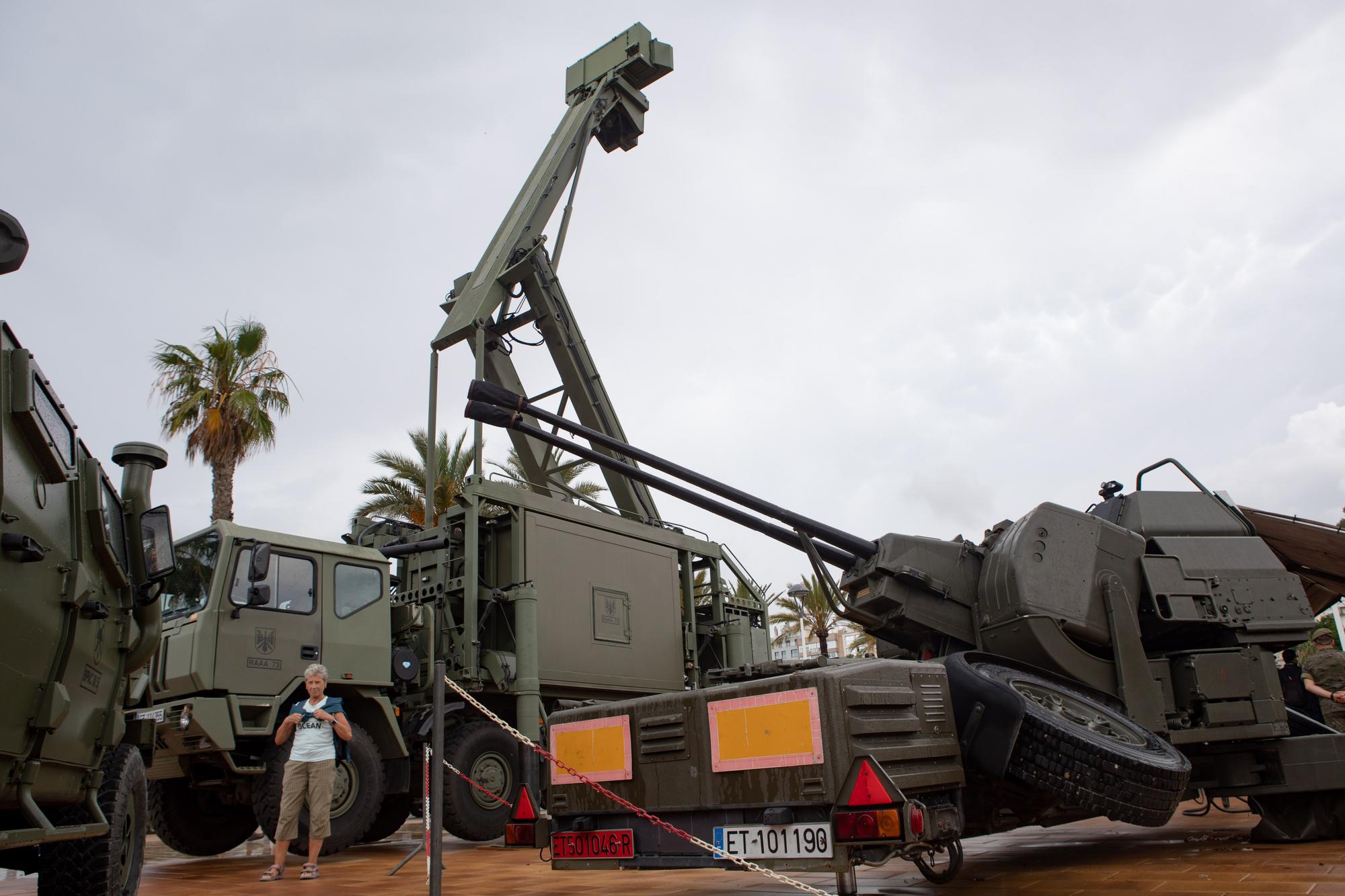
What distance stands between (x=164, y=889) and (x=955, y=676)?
5.24m

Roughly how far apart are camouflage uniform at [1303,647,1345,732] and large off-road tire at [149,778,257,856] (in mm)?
8673

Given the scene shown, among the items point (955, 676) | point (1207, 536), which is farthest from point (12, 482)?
point (1207, 536)

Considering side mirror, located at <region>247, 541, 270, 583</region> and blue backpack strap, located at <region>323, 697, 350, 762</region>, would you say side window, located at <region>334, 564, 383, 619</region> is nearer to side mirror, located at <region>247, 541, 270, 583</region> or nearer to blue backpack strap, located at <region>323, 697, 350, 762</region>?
side mirror, located at <region>247, 541, 270, 583</region>

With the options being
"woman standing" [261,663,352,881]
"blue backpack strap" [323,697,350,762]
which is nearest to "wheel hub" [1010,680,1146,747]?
"woman standing" [261,663,352,881]

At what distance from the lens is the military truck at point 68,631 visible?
3.40 meters

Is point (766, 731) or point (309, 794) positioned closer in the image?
point (766, 731)

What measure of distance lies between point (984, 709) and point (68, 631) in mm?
3725

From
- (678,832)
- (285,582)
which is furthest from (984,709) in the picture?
(285,582)

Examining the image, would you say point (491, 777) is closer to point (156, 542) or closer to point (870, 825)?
point (156, 542)

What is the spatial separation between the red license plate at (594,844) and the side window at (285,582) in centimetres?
434

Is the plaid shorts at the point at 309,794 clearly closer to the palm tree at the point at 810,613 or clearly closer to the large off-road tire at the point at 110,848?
the large off-road tire at the point at 110,848

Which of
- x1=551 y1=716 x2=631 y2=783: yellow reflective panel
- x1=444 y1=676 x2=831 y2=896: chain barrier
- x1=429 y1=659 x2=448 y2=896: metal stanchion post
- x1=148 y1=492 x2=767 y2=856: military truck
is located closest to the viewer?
x1=444 y1=676 x2=831 y2=896: chain barrier

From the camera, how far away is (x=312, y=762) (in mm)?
7250

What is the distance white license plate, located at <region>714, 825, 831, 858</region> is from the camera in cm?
395
